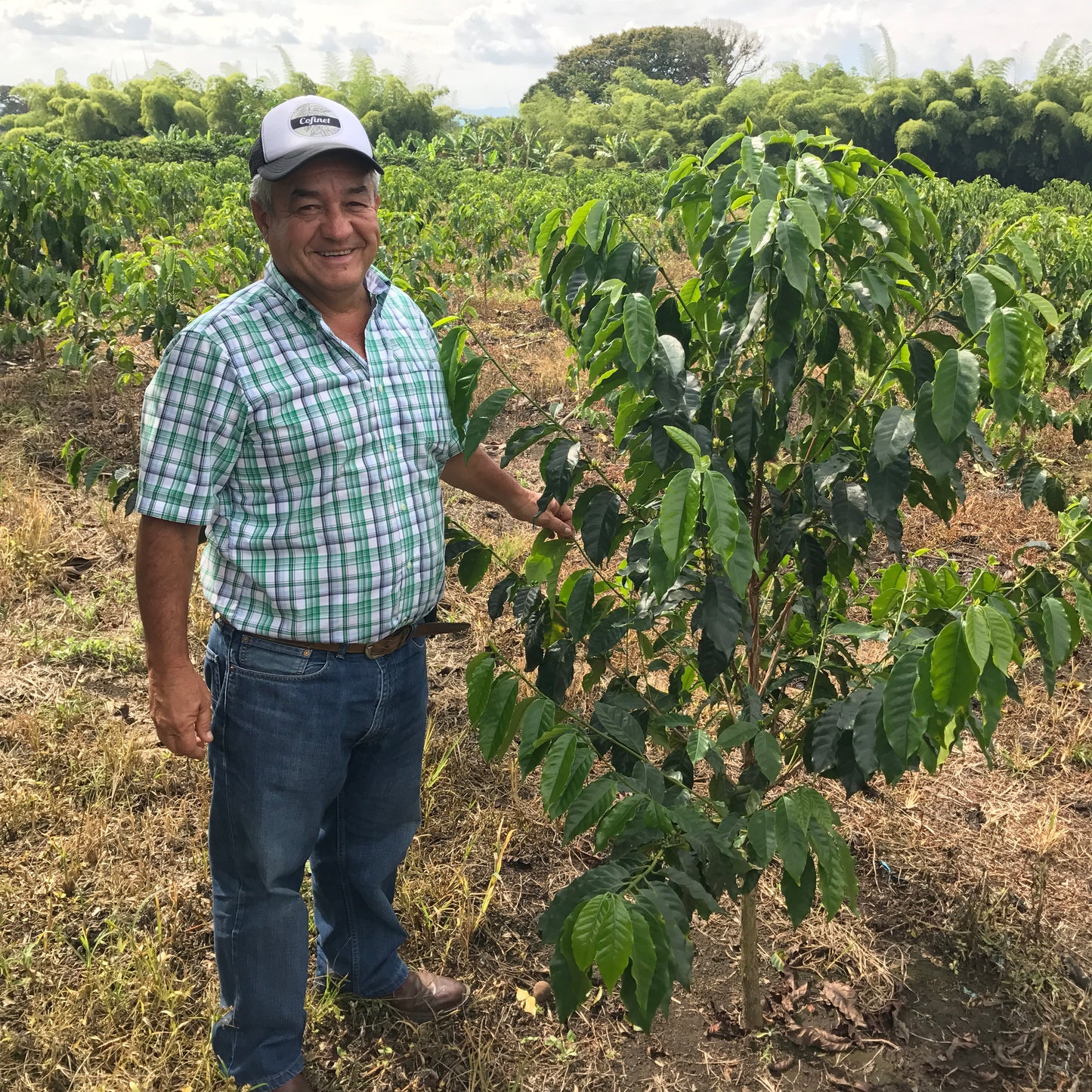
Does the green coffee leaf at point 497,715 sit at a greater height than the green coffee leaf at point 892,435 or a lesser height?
lesser

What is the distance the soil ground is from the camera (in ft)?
6.25

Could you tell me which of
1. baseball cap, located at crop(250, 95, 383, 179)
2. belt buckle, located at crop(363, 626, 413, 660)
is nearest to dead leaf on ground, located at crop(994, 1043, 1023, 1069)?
belt buckle, located at crop(363, 626, 413, 660)

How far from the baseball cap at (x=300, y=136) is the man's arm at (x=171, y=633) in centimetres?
59

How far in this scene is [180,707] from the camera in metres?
1.53

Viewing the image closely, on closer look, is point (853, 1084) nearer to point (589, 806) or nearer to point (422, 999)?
point (422, 999)

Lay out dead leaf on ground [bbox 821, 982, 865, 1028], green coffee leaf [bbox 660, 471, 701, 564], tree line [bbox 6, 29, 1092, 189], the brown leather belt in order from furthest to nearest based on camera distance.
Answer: tree line [bbox 6, 29, 1092, 189] → dead leaf on ground [bbox 821, 982, 865, 1028] → the brown leather belt → green coffee leaf [bbox 660, 471, 701, 564]

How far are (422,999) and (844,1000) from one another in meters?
0.92

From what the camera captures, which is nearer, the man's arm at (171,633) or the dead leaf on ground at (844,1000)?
the man's arm at (171,633)

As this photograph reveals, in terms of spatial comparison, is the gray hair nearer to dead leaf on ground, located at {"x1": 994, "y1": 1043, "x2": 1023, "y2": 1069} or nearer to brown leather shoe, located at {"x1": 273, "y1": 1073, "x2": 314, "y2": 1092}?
brown leather shoe, located at {"x1": 273, "y1": 1073, "x2": 314, "y2": 1092}

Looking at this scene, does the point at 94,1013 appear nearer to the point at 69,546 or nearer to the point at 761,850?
the point at 761,850

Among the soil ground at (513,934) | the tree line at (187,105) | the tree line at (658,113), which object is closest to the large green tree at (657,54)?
the tree line at (658,113)

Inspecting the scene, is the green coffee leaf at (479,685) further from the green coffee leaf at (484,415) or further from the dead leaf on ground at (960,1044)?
the dead leaf on ground at (960,1044)

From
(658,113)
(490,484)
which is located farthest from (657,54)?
(490,484)

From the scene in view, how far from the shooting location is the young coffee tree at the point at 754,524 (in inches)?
43.7
